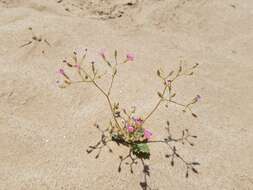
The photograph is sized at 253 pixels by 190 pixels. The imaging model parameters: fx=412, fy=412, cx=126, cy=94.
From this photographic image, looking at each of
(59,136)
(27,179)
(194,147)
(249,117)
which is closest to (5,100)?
(59,136)

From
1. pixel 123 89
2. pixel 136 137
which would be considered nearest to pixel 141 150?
pixel 136 137

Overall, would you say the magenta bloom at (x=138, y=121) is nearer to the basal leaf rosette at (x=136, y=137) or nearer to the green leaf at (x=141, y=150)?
the basal leaf rosette at (x=136, y=137)

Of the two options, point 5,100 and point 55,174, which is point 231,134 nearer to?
point 55,174

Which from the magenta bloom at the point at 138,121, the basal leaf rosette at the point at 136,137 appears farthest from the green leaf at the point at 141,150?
the magenta bloom at the point at 138,121

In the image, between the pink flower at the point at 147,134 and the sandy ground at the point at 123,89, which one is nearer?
the sandy ground at the point at 123,89

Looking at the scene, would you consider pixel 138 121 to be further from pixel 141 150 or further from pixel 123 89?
pixel 123 89

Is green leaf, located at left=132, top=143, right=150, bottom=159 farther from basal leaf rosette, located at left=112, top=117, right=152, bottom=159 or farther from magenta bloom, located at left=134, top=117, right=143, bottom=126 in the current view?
magenta bloom, located at left=134, top=117, right=143, bottom=126

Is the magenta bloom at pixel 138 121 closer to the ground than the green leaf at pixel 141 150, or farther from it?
farther from it

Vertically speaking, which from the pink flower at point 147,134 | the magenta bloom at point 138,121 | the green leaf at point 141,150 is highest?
the magenta bloom at point 138,121
